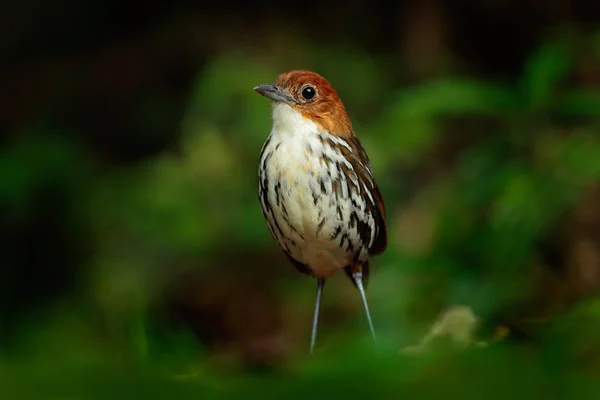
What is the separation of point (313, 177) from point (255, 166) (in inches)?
124

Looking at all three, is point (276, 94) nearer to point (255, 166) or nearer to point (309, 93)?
point (309, 93)

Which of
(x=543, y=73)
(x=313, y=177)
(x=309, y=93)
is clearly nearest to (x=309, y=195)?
(x=313, y=177)

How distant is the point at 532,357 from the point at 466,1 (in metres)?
6.73

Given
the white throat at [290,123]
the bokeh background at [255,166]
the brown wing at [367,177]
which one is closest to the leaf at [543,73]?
the bokeh background at [255,166]

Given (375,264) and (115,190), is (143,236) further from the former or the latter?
(375,264)

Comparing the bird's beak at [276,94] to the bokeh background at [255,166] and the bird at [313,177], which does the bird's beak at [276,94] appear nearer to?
the bird at [313,177]

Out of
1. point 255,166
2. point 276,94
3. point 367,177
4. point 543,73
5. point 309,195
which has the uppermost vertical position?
point 255,166

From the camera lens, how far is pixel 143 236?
19.5 feet

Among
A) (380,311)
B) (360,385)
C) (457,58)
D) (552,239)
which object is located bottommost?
(360,385)

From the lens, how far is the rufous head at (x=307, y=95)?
9.84 ft

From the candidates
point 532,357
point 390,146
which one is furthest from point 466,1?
point 532,357

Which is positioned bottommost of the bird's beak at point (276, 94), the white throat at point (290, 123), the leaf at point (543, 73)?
the white throat at point (290, 123)

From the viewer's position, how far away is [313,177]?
2.87m

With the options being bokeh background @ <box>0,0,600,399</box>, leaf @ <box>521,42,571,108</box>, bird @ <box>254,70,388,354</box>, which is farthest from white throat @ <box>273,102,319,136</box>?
leaf @ <box>521,42,571,108</box>
